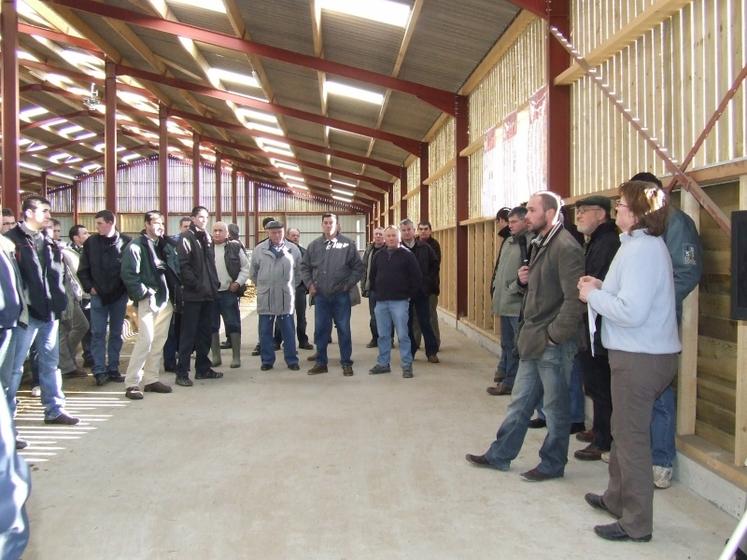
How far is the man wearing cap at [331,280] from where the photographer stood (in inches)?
301

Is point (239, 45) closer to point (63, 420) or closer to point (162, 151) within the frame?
point (63, 420)

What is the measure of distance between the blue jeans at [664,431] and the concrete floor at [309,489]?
0.63 feet

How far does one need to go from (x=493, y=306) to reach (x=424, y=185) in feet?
30.1

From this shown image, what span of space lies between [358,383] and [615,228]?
353 cm

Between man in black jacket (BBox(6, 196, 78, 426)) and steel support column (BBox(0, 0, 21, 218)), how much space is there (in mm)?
4932

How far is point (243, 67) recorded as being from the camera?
12859 mm

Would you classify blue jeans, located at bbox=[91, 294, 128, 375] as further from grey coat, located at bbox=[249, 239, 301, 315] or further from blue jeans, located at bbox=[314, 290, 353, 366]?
blue jeans, located at bbox=[314, 290, 353, 366]

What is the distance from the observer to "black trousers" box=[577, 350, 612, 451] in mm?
4418

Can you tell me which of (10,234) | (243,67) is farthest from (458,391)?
(243,67)

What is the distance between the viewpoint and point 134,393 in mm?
6371

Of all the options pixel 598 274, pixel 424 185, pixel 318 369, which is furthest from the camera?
pixel 424 185

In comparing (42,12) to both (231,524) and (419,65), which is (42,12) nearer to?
(419,65)

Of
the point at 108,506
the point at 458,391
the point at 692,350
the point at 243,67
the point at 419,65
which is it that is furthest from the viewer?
the point at 243,67

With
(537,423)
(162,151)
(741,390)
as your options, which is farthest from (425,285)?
(162,151)
